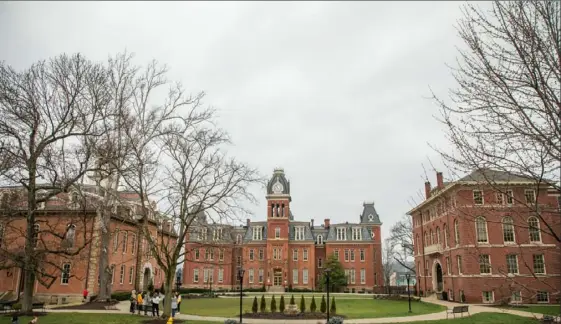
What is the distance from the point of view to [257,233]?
215 feet

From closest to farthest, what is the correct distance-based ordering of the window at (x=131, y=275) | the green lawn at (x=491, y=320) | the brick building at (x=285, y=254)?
1. the green lawn at (x=491, y=320)
2. the window at (x=131, y=275)
3. the brick building at (x=285, y=254)

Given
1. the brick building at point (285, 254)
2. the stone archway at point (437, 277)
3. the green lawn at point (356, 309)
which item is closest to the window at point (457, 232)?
the green lawn at point (356, 309)

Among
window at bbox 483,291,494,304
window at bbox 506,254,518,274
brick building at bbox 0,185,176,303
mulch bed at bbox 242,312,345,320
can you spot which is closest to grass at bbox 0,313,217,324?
brick building at bbox 0,185,176,303

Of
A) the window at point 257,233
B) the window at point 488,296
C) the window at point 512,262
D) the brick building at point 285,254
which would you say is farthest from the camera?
the window at point 257,233

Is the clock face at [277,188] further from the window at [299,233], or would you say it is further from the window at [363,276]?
the window at [363,276]

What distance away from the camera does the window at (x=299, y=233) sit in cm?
6425

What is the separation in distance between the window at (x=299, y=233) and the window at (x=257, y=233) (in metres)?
5.51

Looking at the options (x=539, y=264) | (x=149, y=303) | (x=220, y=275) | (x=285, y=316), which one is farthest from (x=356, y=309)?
(x=220, y=275)

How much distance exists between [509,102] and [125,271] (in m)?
42.6

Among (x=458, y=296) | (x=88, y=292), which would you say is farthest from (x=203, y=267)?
(x=458, y=296)

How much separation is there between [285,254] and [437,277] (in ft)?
78.9

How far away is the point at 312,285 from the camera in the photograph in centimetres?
6131

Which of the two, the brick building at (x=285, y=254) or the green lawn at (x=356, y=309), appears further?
the brick building at (x=285, y=254)

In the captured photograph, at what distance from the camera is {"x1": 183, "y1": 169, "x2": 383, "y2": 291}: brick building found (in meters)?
61.9
